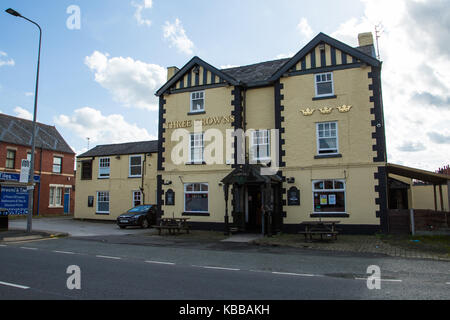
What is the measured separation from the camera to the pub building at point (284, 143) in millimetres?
16938

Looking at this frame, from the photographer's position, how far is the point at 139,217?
2248cm

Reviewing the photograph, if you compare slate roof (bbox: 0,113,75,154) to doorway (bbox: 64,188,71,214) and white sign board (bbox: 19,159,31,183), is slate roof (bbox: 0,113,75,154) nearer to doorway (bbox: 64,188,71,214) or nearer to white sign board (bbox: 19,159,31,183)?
doorway (bbox: 64,188,71,214)

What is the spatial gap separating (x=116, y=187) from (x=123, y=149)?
319 centimetres

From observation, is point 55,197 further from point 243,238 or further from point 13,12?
point 243,238

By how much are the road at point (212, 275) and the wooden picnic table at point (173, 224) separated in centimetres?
490

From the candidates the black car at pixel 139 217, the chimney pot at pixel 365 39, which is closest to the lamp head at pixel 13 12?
the black car at pixel 139 217

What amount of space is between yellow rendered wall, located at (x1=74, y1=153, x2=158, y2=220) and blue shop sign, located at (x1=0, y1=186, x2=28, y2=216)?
826 centimetres

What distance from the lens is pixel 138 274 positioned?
27.1 feet

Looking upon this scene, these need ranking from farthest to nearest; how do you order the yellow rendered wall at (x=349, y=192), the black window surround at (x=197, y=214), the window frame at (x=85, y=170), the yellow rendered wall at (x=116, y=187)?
the window frame at (x=85, y=170), the yellow rendered wall at (x=116, y=187), the black window surround at (x=197, y=214), the yellow rendered wall at (x=349, y=192)

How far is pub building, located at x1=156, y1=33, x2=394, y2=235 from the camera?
16938 mm

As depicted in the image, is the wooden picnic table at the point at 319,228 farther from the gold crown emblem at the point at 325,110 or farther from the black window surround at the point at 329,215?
the gold crown emblem at the point at 325,110

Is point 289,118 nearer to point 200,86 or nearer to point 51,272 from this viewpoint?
point 200,86
